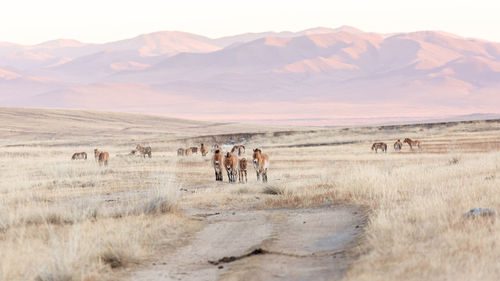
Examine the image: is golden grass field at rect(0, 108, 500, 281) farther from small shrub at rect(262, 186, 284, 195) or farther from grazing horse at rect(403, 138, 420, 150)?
grazing horse at rect(403, 138, 420, 150)

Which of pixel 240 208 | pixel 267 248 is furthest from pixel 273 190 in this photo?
→ pixel 267 248

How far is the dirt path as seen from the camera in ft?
27.4

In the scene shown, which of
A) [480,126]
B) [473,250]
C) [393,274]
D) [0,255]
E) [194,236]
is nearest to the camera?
[393,274]

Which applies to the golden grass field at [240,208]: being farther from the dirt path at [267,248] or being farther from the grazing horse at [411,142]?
the grazing horse at [411,142]

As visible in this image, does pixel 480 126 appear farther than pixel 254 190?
Yes

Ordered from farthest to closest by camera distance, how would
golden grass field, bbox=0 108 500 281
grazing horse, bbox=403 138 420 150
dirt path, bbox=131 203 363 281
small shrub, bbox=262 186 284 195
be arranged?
grazing horse, bbox=403 138 420 150 → small shrub, bbox=262 186 284 195 → dirt path, bbox=131 203 363 281 → golden grass field, bbox=0 108 500 281

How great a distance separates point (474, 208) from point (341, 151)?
3258 centimetres

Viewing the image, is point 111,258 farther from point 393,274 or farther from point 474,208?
point 474,208

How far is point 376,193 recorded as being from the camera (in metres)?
13.8

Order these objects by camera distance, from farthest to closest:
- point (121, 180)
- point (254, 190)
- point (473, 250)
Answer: point (121, 180) → point (254, 190) → point (473, 250)

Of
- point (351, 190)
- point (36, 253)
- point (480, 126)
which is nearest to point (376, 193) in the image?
point (351, 190)

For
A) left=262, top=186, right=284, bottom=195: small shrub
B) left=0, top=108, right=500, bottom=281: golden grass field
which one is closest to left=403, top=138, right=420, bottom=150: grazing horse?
left=0, top=108, right=500, bottom=281: golden grass field

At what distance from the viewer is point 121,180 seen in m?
23.4

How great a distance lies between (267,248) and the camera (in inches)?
376
